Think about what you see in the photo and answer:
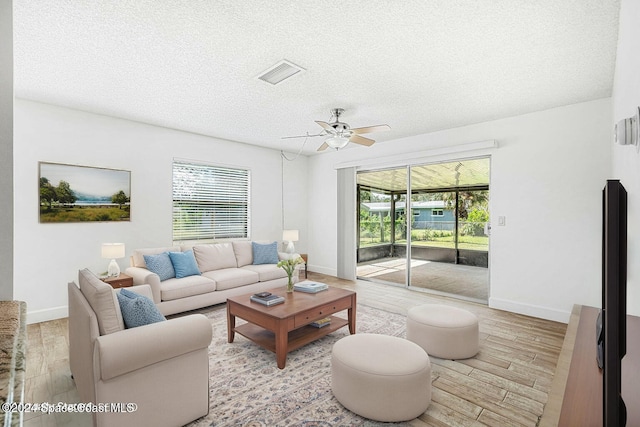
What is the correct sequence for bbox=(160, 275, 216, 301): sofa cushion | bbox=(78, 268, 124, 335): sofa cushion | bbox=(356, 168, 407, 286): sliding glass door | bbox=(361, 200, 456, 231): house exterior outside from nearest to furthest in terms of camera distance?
bbox=(78, 268, 124, 335): sofa cushion < bbox=(160, 275, 216, 301): sofa cushion < bbox=(361, 200, 456, 231): house exterior outside < bbox=(356, 168, 407, 286): sliding glass door

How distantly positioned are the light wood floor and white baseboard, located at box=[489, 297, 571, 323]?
14 cm

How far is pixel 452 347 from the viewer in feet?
9.06

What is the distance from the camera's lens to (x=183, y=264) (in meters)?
4.23

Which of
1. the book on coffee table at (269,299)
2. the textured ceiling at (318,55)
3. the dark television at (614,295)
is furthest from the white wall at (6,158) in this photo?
the dark television at (614,295)

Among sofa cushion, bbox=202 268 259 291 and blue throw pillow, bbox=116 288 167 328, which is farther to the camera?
sofa cushion, bbox=202 268 259 291

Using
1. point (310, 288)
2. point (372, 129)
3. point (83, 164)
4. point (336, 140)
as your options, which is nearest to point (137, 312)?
point (310, 288)

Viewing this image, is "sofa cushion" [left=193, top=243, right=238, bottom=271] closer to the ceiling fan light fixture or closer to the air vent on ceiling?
the ceiling fan light fixture

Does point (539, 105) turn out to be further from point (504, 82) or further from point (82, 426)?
point (82, 426)

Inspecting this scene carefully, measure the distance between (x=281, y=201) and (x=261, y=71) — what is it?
3.71 metres

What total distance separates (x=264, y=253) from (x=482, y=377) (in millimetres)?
3567

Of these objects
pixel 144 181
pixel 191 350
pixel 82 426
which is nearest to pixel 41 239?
pixel 144 181

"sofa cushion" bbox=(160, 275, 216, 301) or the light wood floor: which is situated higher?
"sofa cushion" bbox=(160, 275, 216, 301)

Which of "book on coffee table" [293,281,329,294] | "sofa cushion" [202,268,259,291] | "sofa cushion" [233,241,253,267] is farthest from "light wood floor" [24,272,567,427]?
"sofa cushion" [233,241,253,267]

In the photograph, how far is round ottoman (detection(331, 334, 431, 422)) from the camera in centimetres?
193
